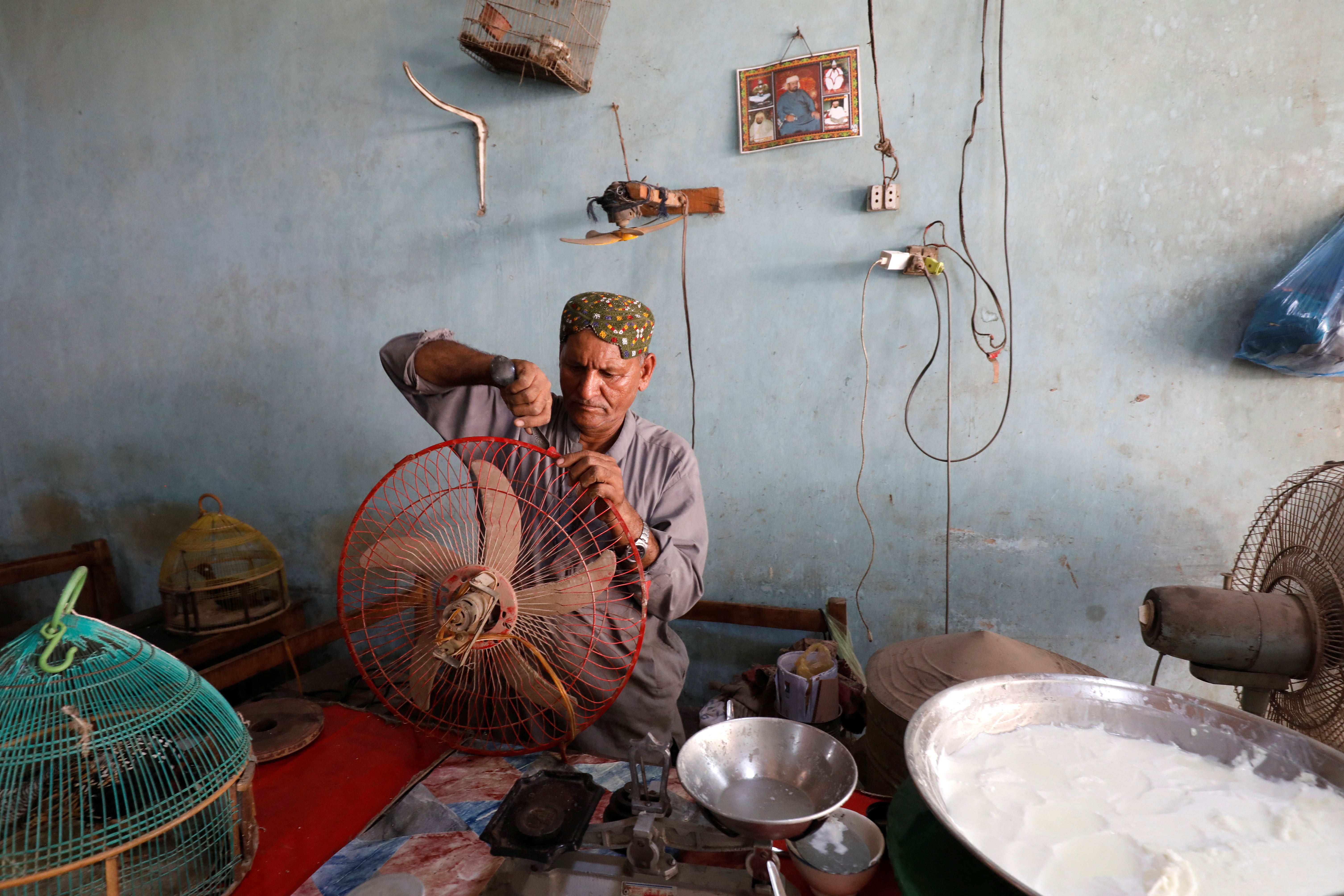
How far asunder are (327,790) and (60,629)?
658 mm

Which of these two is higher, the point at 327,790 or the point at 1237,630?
the point at 1237,630

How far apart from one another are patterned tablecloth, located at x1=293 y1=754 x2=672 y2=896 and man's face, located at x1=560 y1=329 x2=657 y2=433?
77 cm

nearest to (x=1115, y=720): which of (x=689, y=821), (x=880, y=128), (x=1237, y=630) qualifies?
(x=1237, y=630)

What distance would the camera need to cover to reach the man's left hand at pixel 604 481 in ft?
3.83

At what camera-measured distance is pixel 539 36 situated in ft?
7.66

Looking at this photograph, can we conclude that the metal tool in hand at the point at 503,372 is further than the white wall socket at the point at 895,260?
No

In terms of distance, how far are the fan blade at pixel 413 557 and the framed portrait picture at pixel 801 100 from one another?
1.79 m

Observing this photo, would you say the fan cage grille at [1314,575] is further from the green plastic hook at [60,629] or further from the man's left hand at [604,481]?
the green plastic hook at [60,629]

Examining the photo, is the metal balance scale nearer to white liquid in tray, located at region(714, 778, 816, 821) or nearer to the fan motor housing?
white liquid in tray, located at region(714, 778, 816, 821)

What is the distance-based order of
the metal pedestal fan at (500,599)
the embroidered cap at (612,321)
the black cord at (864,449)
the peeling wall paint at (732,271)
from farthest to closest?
the black cord at (864,449) < the peeling wall paint at (732,271) < the embroidered cap at (612,321) < the metal pedestal fan at (500,599)

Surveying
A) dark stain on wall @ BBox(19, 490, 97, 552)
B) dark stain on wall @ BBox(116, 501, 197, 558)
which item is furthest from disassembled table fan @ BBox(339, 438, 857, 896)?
dark stain on wall @ BBox(19, 490, 97, 552)

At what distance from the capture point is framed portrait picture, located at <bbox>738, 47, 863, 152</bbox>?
2145 millimetres

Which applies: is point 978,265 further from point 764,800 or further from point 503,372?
point 764,800

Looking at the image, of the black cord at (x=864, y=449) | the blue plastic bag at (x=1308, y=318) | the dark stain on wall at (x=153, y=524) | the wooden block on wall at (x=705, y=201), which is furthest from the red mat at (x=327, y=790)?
the blue plastic bag at (x=1308, y=318)
